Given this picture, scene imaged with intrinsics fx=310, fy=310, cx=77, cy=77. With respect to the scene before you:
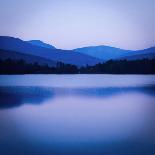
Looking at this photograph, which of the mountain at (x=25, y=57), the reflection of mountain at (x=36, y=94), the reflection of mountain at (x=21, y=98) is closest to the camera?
the reflection of mountain at (x=21, y=98)

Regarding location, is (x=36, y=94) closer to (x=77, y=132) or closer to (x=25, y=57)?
(x=25, y=57)

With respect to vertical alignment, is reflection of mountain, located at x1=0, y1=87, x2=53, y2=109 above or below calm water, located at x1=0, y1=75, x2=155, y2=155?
below

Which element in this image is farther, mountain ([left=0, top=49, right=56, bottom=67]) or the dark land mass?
the dark land mass

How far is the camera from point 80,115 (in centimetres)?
464

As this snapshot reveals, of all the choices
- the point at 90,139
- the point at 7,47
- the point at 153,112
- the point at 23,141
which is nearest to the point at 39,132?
the point at 23,141

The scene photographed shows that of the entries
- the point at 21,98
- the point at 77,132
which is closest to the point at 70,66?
the point at 21,98

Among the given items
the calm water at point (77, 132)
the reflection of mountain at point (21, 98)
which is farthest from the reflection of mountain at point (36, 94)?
the calm water at point (77, 132)

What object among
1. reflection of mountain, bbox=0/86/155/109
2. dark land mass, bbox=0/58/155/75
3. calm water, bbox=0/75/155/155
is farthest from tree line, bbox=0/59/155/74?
calm water, bbox=0/75/155/155

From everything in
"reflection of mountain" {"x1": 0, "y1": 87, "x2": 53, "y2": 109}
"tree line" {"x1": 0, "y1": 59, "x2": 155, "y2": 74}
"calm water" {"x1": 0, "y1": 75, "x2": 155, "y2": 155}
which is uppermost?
"tree line" {"x1": 0, "y1": 59, "x2": 155, "y2": 74}

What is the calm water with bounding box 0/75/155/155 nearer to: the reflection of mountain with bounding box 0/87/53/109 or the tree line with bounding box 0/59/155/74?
the reflection of mountain with bounding box 0/87/53/109

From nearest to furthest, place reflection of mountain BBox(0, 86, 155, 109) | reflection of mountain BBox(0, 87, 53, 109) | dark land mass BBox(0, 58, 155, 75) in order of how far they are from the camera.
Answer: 1. reflection of mountain BBox(0, 87, 53, 109)
2. reflection of mountain BBox(0, 86, 155, 109)
3. dark land mass BBox(0, 58, 155, 75)

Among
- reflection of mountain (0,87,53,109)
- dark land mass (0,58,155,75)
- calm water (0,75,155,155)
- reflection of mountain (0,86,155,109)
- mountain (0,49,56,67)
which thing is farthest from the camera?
dark land mass (0,58,155,75)

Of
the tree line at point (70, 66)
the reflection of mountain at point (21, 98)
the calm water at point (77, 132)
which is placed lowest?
the reflection of mountain at point (21, 98)

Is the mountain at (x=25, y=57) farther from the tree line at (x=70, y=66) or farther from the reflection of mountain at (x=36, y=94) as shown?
the reflection of mountain at (x=36, y=94)
